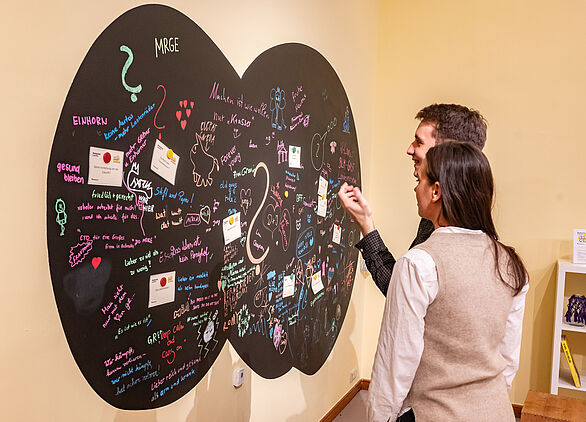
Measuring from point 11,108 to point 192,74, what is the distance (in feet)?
2.60

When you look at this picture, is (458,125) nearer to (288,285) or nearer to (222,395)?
(288,285)

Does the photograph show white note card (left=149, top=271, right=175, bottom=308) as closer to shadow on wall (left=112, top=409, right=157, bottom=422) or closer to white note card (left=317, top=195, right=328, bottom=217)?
shadow on wall (left=112, top=409, right=157, bottom=422)

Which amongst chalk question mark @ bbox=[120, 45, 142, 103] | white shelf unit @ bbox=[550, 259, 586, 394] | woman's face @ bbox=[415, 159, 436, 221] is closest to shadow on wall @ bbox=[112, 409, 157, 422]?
chalk question mark @ bbox=[120, 45, 142, 103]

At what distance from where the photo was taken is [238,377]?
2424 millimetres

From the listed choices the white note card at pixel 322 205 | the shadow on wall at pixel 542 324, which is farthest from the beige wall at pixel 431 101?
the white note card at pixel 322 205

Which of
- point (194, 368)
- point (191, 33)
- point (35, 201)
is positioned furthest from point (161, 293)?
point (191, 33)

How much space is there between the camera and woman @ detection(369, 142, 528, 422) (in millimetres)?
1548

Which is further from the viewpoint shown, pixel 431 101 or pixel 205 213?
pixel 431 101

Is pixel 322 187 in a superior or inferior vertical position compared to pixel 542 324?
superior

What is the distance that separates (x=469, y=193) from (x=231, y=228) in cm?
103

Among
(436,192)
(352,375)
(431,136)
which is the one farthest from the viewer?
(352,375)

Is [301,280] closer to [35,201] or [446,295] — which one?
[446,295]

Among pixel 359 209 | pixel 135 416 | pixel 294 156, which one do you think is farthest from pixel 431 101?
pixel 135 416

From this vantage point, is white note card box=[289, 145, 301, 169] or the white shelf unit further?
the white shelf unit
